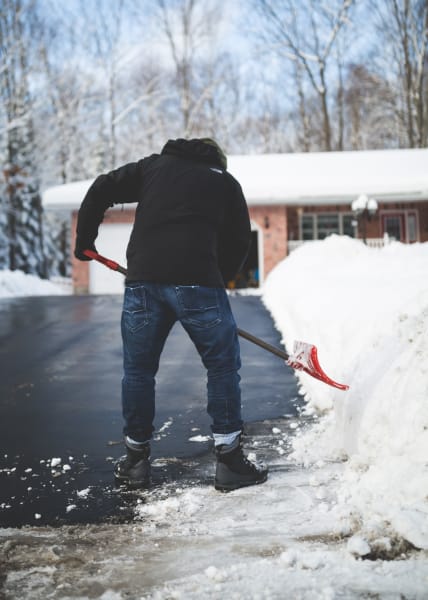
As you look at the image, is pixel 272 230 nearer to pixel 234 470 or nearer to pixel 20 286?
pixel 20 286

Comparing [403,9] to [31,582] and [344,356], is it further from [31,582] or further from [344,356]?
[31,582]

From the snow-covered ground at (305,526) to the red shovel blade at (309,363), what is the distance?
0.42 feet

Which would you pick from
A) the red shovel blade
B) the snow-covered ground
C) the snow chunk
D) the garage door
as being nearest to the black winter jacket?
the red shovel blade

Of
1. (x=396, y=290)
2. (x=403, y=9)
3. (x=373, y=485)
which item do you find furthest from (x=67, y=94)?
(x=373, y=485)

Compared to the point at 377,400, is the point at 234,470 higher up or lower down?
lower down

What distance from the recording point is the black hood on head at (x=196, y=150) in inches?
105

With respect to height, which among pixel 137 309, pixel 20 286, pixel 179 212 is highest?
pixel 179 212

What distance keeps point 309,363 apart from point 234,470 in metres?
0.84

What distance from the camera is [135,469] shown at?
256 centimetres

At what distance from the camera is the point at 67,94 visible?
26.8 meters

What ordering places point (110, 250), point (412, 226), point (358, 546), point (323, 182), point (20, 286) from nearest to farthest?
1. point (358, 546)
2. point (20, 286)
3. point (110, 250)
4. point (323, 182)
5. point (412, 226)

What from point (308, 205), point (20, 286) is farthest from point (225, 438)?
point (308, 205)

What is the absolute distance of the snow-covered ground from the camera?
167 cm

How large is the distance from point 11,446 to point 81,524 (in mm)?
1227
